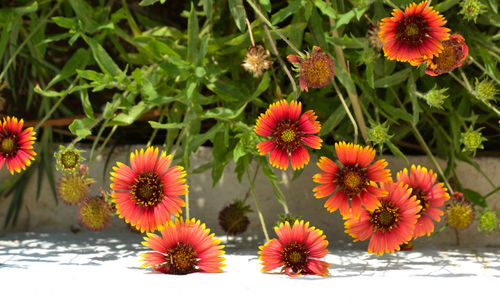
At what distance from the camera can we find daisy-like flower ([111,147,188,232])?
2.60 feet

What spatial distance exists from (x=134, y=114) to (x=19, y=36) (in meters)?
0.47

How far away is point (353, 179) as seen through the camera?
2.56 feet

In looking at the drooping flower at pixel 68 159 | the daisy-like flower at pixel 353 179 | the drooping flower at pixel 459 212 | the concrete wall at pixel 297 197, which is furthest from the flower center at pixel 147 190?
the drooping flower at pixel 459 212

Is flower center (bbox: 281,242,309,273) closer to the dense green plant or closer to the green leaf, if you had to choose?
the dense green plant

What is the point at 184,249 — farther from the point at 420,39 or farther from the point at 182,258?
the point at 420,39

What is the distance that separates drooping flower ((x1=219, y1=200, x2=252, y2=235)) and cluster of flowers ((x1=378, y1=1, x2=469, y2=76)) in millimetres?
434

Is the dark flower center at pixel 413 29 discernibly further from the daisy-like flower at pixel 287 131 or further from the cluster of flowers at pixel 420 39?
the daisy-like flower at pixel 287 131

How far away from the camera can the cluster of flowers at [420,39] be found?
29.6 inches

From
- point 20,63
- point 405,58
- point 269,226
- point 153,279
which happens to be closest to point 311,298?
point 153,279

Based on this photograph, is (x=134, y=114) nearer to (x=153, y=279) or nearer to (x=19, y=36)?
(x=153, y=279)

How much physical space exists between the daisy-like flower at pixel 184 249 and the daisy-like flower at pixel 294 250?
64mm

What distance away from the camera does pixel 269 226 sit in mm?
1122

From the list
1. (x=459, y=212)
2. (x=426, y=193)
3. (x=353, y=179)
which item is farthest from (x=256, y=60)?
(x=459, y=212)

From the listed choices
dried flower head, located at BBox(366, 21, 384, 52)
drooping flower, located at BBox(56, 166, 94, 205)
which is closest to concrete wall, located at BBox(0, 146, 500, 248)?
drooping flower, located at BBox(56, 166, 94, 205)
